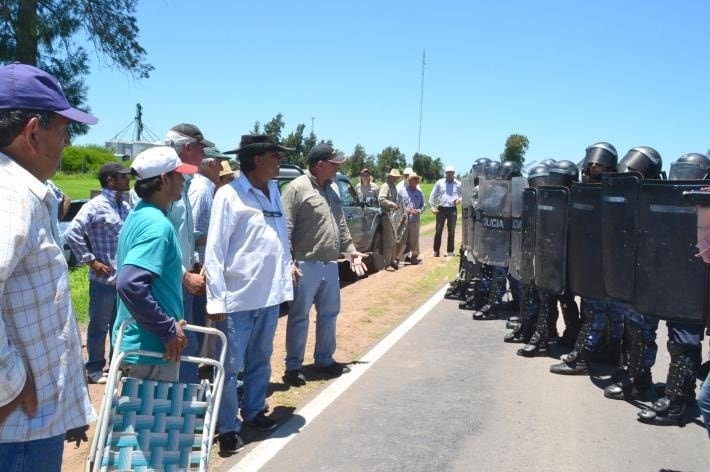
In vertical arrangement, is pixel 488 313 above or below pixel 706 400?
below

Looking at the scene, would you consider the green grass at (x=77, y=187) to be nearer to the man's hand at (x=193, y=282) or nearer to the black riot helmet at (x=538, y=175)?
the black riot helmet at (x=538, y=175)

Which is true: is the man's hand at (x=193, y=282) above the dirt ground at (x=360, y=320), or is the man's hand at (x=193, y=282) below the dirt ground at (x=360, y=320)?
above

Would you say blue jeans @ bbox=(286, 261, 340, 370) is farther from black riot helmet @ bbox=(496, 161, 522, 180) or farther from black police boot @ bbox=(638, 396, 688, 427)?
black riot helmet @ bbox=(496, 161, 522, 180)

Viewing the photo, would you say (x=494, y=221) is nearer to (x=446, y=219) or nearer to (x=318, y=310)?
(x=318, y=310)

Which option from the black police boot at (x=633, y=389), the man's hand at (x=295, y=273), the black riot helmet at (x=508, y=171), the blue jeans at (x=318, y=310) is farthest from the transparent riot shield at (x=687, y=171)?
the man's hand at (x=295, y=273)

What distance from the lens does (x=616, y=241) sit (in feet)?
18.4

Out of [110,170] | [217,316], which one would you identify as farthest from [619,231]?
[110,170]

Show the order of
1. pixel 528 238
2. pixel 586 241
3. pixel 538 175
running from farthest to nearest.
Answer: pixel 538 175, pixel 528 238, pixel 586 241

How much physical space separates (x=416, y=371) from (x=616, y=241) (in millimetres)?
2279

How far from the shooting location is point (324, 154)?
6105mm

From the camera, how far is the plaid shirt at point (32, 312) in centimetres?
201

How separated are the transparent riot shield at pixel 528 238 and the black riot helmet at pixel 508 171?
1216 mm

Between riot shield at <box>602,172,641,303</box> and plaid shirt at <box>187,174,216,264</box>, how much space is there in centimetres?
352

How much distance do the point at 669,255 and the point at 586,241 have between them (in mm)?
1241
